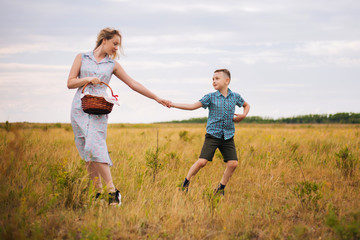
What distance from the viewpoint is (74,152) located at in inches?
309

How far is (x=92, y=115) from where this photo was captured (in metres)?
3.88

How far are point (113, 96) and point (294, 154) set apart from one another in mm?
5908

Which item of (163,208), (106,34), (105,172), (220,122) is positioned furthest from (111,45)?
(163,208)

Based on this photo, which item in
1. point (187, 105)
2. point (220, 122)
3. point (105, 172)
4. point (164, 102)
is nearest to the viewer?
point (105, 172)

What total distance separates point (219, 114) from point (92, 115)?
1.95 meters

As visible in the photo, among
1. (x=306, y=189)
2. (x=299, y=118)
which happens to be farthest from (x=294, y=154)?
(x=299, y=118)

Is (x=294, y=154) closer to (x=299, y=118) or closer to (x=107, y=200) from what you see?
(x=107, y=200)

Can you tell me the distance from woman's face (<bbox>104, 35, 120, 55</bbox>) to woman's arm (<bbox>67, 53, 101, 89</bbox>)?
39 cm

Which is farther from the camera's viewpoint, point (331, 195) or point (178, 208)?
point (331, 195)

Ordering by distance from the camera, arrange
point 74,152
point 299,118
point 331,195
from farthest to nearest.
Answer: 1. point 299,118
2. point 74,152
3. point 331,195

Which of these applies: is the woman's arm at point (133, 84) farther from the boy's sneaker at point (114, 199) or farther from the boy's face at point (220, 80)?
the boy's sneaker at point (114, 199)

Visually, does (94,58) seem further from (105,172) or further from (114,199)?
(114,199)

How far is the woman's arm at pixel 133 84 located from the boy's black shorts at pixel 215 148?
94 centimetres

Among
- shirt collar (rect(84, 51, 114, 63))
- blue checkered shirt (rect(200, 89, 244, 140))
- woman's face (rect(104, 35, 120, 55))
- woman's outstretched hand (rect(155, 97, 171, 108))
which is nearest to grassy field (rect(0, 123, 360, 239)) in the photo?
blue checkered shirt (rect(200, 89, 244, 140))
